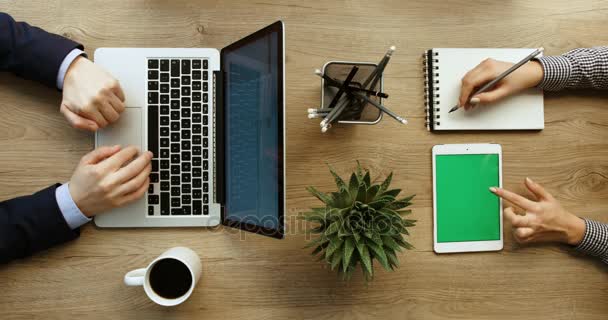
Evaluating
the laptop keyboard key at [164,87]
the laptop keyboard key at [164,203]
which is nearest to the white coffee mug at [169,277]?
the laptop keyboard key at [164,203]

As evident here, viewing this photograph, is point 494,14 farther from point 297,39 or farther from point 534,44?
point 297,39

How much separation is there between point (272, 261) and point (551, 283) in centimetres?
67

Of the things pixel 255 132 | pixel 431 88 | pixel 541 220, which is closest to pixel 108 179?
pixel 255 132

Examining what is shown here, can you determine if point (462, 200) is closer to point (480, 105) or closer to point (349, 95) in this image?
point (480, 105)

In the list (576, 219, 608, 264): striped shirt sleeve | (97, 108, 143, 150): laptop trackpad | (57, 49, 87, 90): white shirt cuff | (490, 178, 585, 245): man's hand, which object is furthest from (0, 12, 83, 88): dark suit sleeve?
(576, 219, 608, 264): striped shirt sleeve

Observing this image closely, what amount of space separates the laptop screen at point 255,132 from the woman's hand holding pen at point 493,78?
17.8 inches

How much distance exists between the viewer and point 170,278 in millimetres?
738

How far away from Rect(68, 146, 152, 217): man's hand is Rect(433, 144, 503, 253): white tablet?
25.8 inches

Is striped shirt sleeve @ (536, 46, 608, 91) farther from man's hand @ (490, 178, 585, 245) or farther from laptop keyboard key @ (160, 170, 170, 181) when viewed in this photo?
laptop keyboard key @ (160, 170, 170, 181)

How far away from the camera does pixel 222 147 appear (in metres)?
0.76

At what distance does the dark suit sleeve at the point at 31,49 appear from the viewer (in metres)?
0.76

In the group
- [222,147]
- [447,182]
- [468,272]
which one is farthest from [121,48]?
[468,272]

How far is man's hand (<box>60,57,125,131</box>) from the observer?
2.48 ft

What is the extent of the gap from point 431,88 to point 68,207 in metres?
0.84
